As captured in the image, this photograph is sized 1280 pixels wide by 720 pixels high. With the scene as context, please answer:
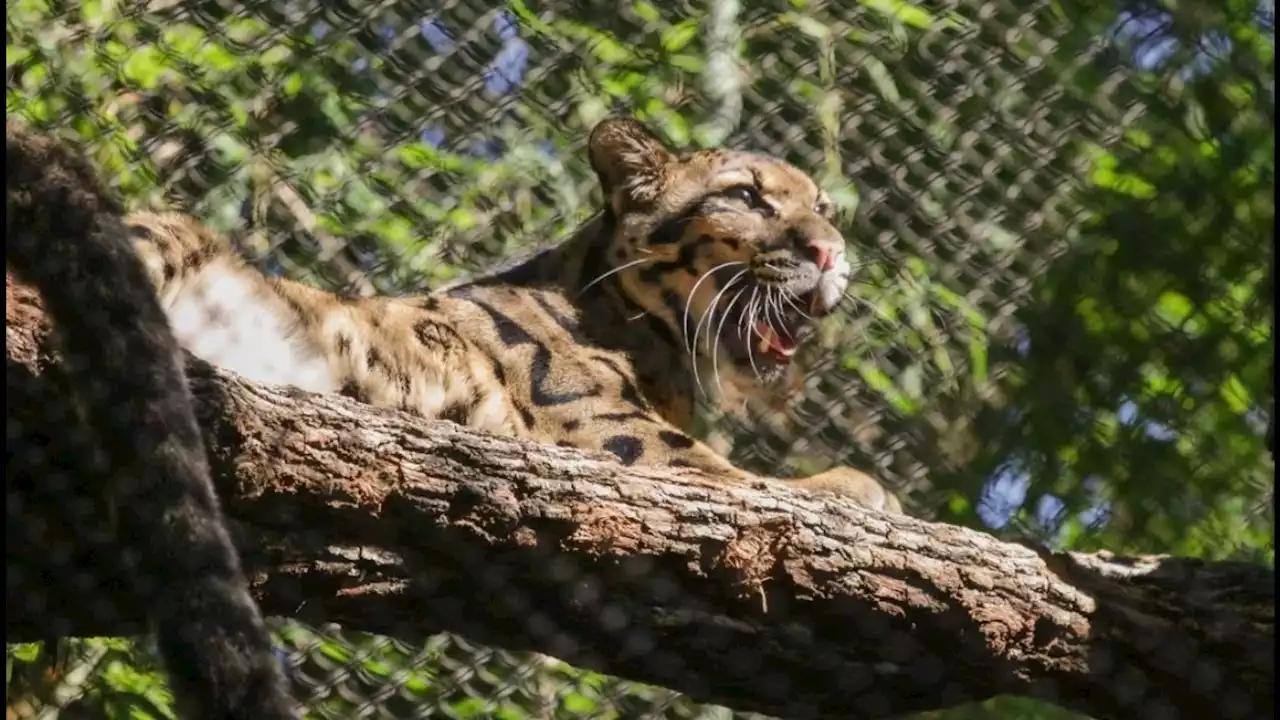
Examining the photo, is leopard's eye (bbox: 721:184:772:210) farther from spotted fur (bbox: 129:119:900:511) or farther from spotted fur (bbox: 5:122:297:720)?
spotted fur (bbox: 5:122:297:720)

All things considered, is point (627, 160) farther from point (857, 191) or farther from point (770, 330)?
point (857, 191)

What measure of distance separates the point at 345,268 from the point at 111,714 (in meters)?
0.76

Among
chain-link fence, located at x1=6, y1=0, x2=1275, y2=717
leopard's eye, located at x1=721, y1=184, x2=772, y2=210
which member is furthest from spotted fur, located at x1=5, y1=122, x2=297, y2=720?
leopard's eye, located at x1=721, y1=184, x2=772, y2=210

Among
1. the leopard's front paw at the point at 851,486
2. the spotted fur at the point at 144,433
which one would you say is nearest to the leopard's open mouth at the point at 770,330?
the leopard's front paw at the point at 851,486

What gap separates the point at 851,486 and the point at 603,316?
0.51m

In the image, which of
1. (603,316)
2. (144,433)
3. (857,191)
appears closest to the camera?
(144,433)

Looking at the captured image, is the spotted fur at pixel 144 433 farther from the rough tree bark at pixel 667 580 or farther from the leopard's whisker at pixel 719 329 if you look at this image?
the leopard's whisker at pixel 719 329

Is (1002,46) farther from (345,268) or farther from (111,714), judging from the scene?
(111,714)

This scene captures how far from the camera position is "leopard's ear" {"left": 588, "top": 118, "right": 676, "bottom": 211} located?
2482 millimetres

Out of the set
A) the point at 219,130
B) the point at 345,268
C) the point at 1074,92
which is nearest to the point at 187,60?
the point at 219,130

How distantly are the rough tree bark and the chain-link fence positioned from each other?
763 millimetres

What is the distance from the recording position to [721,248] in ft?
7.92

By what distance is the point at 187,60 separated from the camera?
2.53m

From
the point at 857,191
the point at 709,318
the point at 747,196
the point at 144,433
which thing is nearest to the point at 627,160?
the point at 747,196
